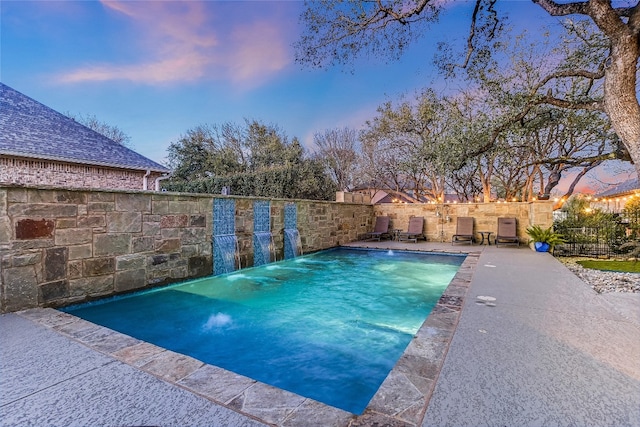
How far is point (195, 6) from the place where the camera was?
848cm

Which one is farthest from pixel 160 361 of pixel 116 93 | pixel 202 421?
pixel 116 93

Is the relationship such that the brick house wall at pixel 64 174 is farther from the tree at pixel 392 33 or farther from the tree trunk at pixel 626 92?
the tree trunk at pixel 626 92

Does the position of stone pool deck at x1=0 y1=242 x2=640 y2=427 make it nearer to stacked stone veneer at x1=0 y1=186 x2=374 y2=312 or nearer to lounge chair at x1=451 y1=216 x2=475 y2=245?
stacked stone veneer at x1=0 y1=186 x2=374 y2=312

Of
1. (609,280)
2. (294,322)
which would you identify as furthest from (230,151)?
(609,280)

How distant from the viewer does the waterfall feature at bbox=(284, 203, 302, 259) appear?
7.54 m

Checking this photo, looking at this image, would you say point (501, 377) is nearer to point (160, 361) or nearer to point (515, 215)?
point (160, 361)

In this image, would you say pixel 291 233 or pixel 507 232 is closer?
pixel 291 233

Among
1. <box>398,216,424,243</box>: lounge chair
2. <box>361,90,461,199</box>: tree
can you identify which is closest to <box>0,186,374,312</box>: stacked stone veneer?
<box>398,216,424,243</box>: lounge chair

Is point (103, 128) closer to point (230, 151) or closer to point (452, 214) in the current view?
point (230, 151)

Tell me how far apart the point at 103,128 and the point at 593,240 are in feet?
93.3

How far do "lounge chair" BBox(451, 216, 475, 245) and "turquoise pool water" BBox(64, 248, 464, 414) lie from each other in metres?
4.41

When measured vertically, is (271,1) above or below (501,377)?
above

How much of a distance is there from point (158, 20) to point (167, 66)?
8.55ft

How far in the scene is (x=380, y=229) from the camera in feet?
37.4
